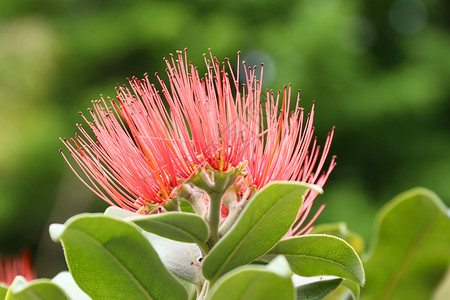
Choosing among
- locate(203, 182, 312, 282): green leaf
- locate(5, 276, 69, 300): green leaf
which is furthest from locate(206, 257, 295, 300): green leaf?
locate(5, 276, 69, 300): green leaf

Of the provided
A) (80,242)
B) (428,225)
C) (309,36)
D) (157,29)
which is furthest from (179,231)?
(157,29)

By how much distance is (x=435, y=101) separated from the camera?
161 inches

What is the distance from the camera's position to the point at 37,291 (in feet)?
1.82

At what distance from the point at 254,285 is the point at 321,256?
0.14 meters

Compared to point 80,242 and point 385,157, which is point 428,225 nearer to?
point 80,242

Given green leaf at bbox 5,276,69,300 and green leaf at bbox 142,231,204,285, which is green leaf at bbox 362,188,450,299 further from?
green leaf at bbox 5,276,69,300

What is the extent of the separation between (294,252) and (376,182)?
3950 mm

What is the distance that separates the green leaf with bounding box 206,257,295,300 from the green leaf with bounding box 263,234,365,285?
109mm

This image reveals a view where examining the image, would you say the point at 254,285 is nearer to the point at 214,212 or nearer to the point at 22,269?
the point at 214,212

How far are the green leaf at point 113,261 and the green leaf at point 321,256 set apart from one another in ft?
0.36

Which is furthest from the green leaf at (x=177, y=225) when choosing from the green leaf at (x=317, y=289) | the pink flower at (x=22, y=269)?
the pink flower at (x=22, y=269)

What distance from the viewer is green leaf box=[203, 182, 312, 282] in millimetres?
509

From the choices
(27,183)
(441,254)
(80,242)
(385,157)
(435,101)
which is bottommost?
(27,183)

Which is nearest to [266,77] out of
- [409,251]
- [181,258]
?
[409,251]
